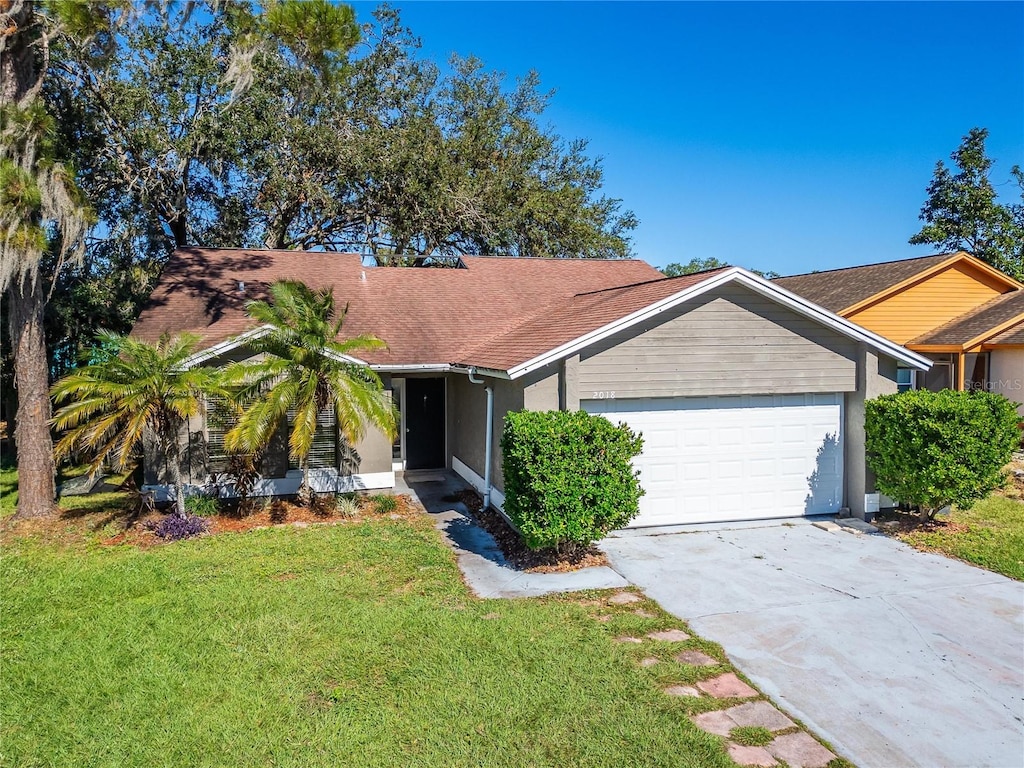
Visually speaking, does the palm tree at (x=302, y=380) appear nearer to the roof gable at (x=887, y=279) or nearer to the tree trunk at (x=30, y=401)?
the tree trunk at (x=30, y=401)

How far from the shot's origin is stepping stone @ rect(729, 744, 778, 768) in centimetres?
441

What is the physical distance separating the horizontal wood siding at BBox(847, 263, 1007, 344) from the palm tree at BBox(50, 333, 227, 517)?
18.3 meters

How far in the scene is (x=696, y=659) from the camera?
19.2 feet

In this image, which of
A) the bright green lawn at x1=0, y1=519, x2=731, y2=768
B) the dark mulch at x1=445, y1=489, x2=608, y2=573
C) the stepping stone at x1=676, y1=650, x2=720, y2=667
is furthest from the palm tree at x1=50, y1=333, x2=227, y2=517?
the stepping stone at x1=676, y1=650, x2=720, y2=667

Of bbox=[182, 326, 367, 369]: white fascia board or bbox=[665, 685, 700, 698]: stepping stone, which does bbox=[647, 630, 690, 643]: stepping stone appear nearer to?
bbox=[665, 685, 700, 698]: stepping stone

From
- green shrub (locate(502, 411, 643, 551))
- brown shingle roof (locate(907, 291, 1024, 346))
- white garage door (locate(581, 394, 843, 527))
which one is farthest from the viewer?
brown shingle roof (locate(907, 291, 1024, 346))

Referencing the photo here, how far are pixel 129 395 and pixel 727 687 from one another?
8982 millimetres

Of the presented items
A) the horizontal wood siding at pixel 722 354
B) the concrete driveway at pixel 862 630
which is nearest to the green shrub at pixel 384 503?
the concrete driveway at pixel 862 630

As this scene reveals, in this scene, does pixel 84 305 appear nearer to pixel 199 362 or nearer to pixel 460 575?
pixel 199 362

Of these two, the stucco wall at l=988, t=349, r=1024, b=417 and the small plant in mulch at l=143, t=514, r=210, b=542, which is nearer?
the small plant in mulch at l=143, t=514, r=210, b=542

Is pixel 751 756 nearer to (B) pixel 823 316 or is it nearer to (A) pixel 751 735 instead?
(A) pixel 751 735

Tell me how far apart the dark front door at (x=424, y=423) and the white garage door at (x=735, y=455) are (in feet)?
19.2

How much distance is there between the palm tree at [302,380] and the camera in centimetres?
994

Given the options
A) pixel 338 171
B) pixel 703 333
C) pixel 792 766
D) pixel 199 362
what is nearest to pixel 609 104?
pixel 338 171
